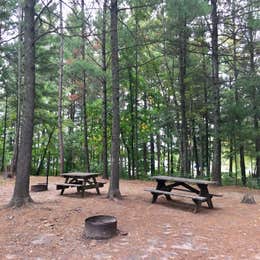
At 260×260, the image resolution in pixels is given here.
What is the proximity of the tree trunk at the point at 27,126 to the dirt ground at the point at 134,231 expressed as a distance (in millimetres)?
370

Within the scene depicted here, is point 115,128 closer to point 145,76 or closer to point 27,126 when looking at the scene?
point 27,126

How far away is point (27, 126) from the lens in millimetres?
5891

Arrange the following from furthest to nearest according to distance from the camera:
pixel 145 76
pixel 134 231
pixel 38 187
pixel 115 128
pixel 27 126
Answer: pixel 145 76
pixel 38 187
pixel 115 128
pixel 27 126
pixel 134 231

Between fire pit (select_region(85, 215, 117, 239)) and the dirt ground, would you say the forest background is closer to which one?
the dirt ground

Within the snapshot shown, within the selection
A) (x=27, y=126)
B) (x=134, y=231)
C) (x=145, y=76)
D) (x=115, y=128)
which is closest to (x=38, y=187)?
(x=27, y=126)

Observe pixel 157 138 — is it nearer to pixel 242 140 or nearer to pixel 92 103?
pixel 92 103

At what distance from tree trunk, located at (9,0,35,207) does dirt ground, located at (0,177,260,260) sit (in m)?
0.37

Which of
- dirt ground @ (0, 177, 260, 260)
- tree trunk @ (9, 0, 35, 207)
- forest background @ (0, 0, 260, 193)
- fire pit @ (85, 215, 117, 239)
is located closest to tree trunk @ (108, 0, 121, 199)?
forest background @ (0, 0, 260, 193)

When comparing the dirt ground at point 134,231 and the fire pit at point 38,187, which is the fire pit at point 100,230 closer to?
the dirt ground at point 134,231

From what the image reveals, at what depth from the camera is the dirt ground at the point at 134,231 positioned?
3633 mm

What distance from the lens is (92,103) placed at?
17.1 meters

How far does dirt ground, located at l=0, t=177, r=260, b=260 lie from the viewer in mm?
3633

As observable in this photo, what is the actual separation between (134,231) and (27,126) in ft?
10.8

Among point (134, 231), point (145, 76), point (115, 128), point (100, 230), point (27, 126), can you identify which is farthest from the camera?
point (145, 76)
